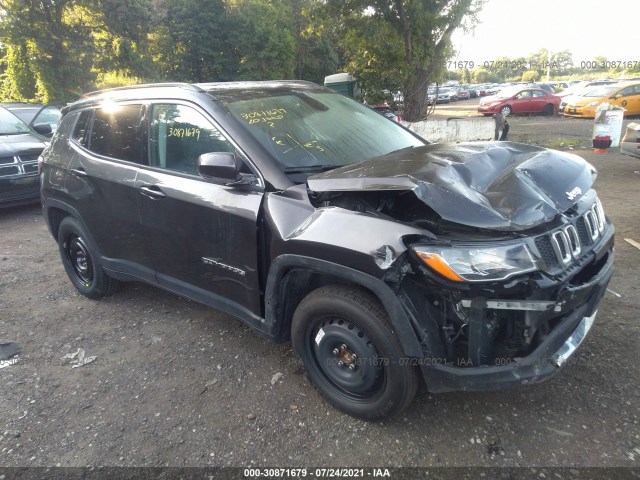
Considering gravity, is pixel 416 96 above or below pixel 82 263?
above

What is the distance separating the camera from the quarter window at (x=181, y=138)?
2988 millimetres

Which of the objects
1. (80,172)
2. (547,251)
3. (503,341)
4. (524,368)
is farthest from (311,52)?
(524,368)

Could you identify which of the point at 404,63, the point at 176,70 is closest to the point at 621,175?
the point at 404,63

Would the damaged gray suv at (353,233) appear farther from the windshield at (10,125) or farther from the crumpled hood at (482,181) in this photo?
the windshield at (10,125)

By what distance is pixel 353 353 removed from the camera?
2498mm

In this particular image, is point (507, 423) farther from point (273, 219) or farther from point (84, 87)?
point (84, 87)

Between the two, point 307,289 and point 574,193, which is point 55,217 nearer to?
point 307,289

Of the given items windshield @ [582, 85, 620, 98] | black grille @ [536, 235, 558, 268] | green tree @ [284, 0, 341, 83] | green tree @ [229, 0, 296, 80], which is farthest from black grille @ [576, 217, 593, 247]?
green tree @ [284, 0, 341, 83]

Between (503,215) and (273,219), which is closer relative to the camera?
(503,215)

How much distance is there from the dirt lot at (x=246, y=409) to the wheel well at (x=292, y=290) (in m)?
0.45

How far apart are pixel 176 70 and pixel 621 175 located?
21.7 metres

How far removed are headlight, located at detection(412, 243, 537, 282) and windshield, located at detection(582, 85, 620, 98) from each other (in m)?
20.3

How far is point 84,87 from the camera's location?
63.6 ft

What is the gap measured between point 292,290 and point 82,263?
8.72 feet
